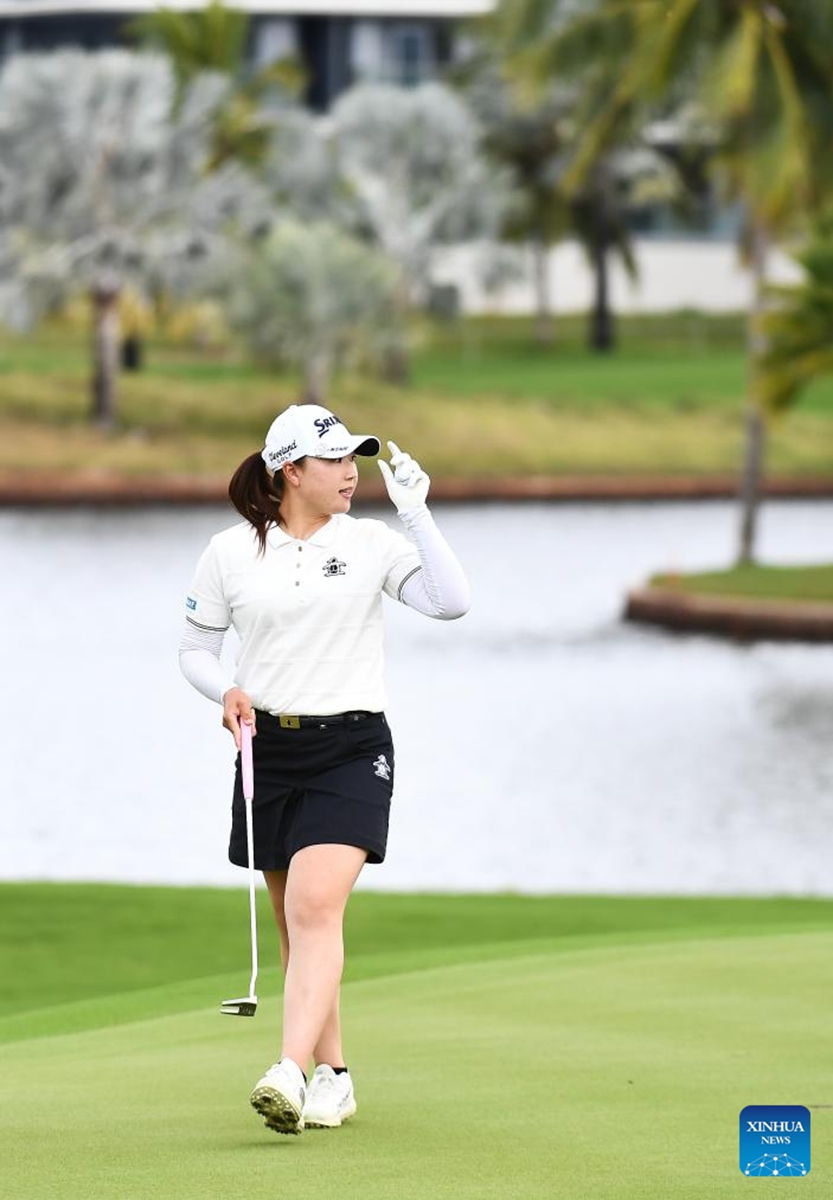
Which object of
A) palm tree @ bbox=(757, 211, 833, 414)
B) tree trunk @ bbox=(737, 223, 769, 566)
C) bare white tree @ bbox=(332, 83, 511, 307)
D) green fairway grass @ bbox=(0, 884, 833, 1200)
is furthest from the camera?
bare white tree @ bbox=(332, 83, 511, 307)

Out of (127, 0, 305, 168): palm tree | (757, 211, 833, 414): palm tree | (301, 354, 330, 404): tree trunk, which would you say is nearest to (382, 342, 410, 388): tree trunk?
(301, 354, 330, 404): tree trunk

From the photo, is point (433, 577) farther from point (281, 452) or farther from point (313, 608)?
point (281, 452)

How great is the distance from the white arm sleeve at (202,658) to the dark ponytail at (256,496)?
294 millimetres

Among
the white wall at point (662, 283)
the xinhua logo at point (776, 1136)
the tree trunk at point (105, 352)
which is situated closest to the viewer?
the xinhua logo at point (776, 1136)

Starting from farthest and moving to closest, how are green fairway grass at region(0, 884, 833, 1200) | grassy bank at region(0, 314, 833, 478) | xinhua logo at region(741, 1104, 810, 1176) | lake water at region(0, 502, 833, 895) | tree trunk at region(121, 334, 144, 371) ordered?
tree trunk at region(121, 334, 144, 371) → grassy bank at region(0, 314, 833, 478) → lake water at region(0, 502, 833, 895) → green fairway grass at region(0, 884, 833, 1200) → xinhua logo at region(741, 1104, 810, 1176)

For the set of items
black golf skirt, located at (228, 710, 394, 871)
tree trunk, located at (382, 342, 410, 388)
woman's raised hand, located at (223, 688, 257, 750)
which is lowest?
tree trunk, located at (382, 342, 410, 388)

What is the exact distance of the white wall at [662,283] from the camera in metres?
93.9

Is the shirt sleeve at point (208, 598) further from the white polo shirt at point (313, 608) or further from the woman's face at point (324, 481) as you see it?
the woman's face at point (324, 481)

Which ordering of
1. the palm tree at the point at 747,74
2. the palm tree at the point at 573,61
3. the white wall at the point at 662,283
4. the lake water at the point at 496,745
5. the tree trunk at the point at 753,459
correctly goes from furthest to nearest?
1. the white wall at the point at 662,283
2. the tree trunk at the point at 753,459
3. the palm tree at the point at 573,61
4. the palm tree at the point at 747,74
5. the lake water at the point at 496,745

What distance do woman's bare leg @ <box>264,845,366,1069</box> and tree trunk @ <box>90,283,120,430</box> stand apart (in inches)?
2389

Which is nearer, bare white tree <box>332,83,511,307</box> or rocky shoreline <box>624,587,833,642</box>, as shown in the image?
rocky shoreline <box>624,587,833,642</box>

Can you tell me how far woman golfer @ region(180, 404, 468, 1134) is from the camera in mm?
5961

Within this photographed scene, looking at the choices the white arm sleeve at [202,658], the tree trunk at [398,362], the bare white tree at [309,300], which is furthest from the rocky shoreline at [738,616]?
the tree trunk at [398,362]

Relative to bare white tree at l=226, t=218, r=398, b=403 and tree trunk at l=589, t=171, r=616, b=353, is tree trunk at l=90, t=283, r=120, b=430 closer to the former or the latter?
bare white tree at l=226, t=218, r=398, b=403
